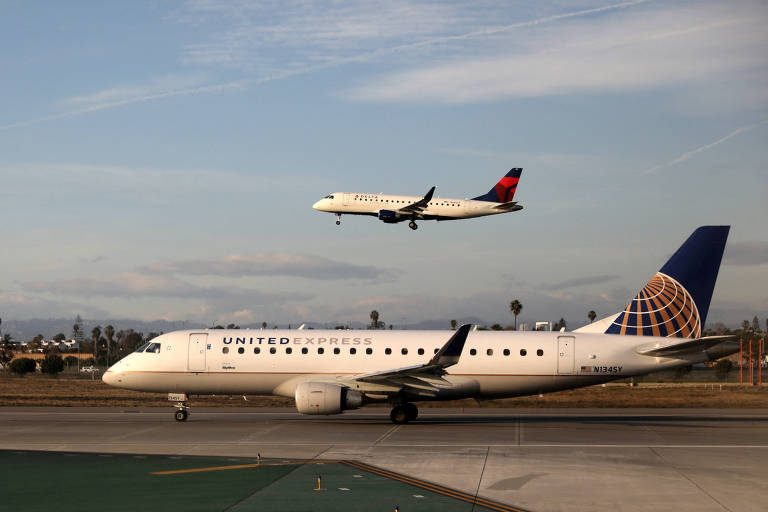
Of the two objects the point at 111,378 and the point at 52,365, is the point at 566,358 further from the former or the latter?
the point at 52,365

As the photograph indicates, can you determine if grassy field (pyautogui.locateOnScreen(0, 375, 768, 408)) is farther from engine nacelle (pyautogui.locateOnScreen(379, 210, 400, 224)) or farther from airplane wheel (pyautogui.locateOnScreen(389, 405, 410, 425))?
engine nacelle (pyautogui.locateOnScreen(379, 210, 400, 224))

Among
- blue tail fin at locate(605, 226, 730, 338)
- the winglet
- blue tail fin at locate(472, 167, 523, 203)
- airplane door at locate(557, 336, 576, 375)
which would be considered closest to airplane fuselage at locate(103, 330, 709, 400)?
airplane door at locate(557, 336, 576, 375)

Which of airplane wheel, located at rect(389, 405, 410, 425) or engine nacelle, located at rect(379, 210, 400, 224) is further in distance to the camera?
engine nacelle, located at rect(379, 210, 400, 224)

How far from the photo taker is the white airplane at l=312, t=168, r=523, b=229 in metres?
48.9

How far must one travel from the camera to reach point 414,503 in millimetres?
14609

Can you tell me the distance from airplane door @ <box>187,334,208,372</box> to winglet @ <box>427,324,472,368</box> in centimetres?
861

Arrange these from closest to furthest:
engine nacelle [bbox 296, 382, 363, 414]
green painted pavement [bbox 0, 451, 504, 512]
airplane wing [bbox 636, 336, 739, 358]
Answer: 1. green painted pavement [bbox 0, 451, 504, 512]
2. engine nacelle [bbox 296, 382, 363, 414]
3. airplane wing [bbox 636, 336, 739, 358]

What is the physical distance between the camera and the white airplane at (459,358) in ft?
95.9

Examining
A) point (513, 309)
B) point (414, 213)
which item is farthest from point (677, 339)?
point (513, 309)

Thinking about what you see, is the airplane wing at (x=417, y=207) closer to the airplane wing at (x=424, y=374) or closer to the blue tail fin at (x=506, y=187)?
the blue tail fin at (x=506, y=187)

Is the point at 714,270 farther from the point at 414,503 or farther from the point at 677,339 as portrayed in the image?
the point at 414,503

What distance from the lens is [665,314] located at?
3027cm

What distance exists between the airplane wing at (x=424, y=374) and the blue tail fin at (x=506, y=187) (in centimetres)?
2587

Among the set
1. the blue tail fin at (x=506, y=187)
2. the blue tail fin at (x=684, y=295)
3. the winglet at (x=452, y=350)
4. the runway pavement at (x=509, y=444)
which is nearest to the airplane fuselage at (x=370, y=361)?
the blue tail fin at (x=684, y=295)
